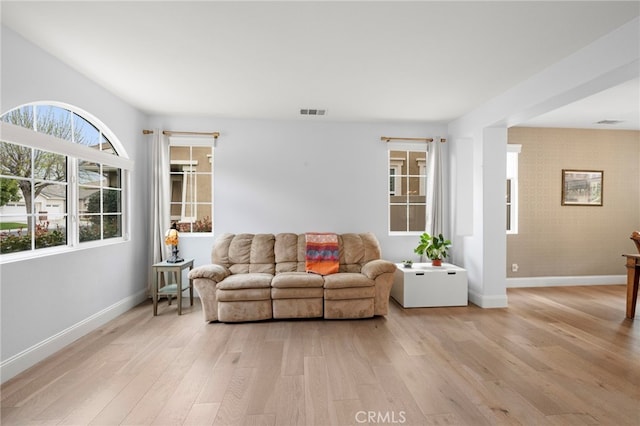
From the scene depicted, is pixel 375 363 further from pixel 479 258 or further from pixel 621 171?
pixel 621 171

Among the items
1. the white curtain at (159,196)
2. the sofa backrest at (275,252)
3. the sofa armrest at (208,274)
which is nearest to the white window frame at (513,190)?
the sofa backrest at (275,252)

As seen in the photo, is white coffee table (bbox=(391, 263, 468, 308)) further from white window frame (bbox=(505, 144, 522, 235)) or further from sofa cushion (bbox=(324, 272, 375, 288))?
white window frame (bbox=(505, 144, 522, 235))

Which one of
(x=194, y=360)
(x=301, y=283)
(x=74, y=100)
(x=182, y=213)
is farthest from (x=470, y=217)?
(x=74, y=100)

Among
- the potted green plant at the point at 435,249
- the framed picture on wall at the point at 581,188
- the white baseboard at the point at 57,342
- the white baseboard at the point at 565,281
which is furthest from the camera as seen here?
the framed picture on wall at the point at 581,188

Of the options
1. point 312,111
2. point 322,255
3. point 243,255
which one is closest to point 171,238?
point 243,255

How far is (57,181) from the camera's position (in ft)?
9.68

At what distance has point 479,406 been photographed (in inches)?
77.8

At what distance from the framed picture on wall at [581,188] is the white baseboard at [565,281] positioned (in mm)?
1269

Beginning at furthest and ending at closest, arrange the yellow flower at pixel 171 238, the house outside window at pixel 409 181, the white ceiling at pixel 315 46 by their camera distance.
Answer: the house outside window at pixel 409 181 → the yellow flower at pixel 171 238 → the white ceiling at pixel 315 46

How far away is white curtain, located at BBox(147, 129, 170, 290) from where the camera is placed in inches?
167

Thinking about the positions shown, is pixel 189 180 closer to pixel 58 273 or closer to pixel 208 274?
pixel 208 274

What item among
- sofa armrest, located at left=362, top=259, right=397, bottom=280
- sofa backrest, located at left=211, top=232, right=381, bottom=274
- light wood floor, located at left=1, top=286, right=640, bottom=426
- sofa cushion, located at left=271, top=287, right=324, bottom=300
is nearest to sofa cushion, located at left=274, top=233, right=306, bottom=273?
sofa backrest, located at left=211, top=232, right=381, bottom=274

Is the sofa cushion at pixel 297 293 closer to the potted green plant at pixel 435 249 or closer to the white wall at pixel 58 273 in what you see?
the potted green plant at pixel 435 249

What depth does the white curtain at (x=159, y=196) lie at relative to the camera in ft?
13.9
